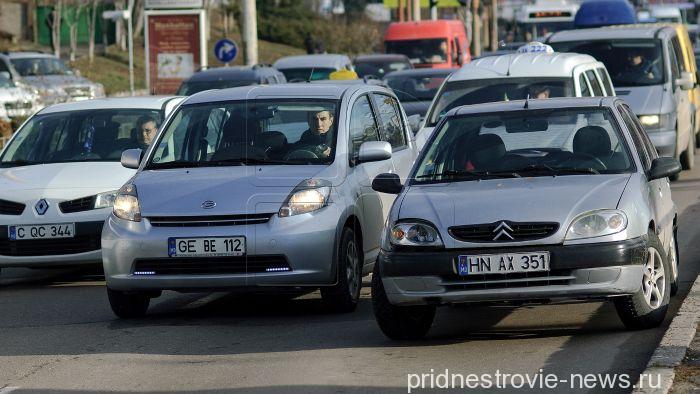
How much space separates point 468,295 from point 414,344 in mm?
587

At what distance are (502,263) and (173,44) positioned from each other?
2631 cm

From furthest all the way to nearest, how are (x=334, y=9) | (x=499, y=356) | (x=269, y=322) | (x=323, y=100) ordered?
(x=334, y=9) < (x=323, y=100) < (x=269, y=322) < (x=499, y=356)

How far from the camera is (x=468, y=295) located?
26.6ft

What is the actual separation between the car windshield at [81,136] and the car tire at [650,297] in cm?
571

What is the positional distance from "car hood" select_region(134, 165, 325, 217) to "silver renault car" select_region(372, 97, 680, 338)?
735 mm

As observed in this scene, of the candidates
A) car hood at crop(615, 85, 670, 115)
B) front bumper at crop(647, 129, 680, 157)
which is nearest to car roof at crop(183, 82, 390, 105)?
front bumper at crop(647, 129, 680, 157)

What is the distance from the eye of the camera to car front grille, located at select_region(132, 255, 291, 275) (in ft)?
30.8

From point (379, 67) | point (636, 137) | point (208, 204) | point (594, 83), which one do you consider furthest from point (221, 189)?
point (379, 67)

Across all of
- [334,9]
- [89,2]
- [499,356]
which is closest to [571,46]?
[499,356]

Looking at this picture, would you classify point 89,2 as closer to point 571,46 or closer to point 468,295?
point 571,46

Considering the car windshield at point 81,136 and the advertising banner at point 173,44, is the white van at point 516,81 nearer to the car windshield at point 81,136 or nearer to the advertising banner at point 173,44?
the car windshield at point 81,136

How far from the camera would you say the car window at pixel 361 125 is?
10.5 m

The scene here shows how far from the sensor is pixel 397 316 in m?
8.46

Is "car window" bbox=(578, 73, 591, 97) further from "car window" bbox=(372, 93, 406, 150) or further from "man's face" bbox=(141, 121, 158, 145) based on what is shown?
"man's face" bbox=(141, 121, 158, 145)
